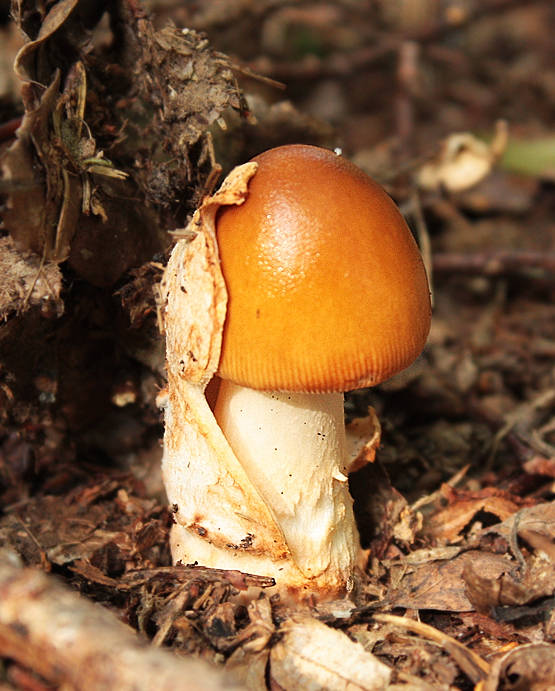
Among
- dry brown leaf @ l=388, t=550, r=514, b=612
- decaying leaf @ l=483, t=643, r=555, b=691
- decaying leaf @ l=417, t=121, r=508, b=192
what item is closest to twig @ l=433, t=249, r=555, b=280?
decaying leaf @ l=417, t=121, r=508, b=192

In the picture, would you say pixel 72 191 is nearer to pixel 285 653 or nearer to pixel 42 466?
pixel 42 466

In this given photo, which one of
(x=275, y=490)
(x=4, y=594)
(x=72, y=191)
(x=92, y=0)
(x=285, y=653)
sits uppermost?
(x=92, y=0)

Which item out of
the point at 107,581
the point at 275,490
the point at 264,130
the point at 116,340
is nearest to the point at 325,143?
the point at 264,130

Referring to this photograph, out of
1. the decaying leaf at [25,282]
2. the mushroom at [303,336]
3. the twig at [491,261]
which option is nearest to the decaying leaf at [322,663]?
the mushroom at [303,336]

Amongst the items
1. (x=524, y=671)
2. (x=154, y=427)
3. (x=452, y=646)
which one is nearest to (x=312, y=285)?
(x=452, y=646)

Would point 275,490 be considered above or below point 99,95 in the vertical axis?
below

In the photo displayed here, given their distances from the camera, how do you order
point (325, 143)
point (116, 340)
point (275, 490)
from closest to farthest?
point (275, 490) → point (116, 340) → point (325, 143)

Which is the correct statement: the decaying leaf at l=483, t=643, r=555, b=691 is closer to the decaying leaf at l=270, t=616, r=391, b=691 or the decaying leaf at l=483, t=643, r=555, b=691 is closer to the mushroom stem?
the decaying leaf at l=270, t=616, r=391, b=691

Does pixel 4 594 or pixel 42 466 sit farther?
pixel 42 466
